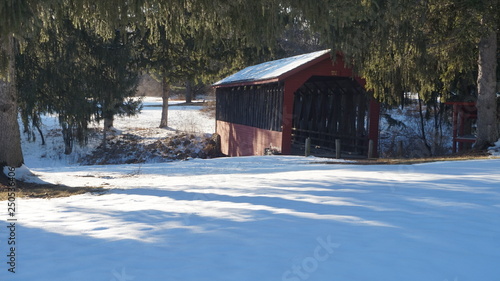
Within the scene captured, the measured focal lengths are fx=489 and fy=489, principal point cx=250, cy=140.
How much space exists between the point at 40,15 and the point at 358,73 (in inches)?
403

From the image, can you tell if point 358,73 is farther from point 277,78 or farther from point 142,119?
point 142,119

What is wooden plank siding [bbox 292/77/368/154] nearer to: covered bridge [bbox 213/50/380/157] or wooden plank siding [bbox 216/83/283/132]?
covered bridge [bbox 213/50/380/157]

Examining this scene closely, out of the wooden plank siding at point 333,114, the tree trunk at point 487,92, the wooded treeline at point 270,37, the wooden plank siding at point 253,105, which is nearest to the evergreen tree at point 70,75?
the wooded treeline at point 270,37

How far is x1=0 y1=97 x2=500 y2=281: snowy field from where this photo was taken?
4621mm

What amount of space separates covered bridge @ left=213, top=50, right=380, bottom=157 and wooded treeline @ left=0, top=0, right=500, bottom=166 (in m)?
1.53

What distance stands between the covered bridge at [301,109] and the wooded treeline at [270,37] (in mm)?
1530

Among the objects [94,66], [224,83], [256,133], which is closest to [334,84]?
[256,133]

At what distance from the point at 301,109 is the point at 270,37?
14.2 m

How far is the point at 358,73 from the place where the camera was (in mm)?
16516

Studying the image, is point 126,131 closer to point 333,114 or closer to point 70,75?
point 70,75

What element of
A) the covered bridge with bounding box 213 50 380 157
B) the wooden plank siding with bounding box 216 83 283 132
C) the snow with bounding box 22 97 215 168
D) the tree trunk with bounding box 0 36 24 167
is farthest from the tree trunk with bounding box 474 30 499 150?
the snow with bounding box 22 97 215 168

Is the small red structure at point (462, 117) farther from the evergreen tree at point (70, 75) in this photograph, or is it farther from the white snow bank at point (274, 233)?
the evergreen tree at point (70, 75)

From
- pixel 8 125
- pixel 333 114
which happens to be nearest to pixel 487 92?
pixel 333 114

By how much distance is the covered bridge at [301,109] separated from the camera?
59.2 ft
